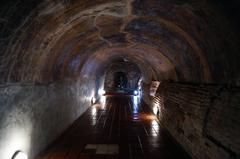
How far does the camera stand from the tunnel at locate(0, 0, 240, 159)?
314 cm

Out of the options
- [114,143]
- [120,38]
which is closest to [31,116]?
[114,143]

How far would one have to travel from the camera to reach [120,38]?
737 centimetres

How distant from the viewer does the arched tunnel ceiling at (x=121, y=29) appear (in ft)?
10.4

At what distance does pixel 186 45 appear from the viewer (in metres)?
4.94

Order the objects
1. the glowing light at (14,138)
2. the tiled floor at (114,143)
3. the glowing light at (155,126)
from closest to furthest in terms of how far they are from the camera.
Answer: the glowing light at (14,138) → the tiled floor at (114,143) → the glowing light at (155,126)

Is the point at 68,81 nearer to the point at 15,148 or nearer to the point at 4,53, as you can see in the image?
the point at 15,148

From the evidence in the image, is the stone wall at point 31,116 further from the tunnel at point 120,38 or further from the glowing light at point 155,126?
the glowing light at point 155,126

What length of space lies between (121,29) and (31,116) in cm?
329

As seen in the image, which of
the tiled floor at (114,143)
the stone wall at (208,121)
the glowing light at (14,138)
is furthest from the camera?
the tiled floor at (114,143)

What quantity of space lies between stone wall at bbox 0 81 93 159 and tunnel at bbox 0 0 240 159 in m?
0.02

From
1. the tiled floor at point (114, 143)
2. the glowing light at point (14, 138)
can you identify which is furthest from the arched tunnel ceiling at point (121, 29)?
the tiled floor at point (114, 143)

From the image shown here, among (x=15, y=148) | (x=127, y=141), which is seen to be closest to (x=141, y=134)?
(x=127, y=141)

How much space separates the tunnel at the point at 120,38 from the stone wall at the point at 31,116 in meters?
0.02

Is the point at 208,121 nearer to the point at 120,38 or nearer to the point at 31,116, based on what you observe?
the point at 31,116
